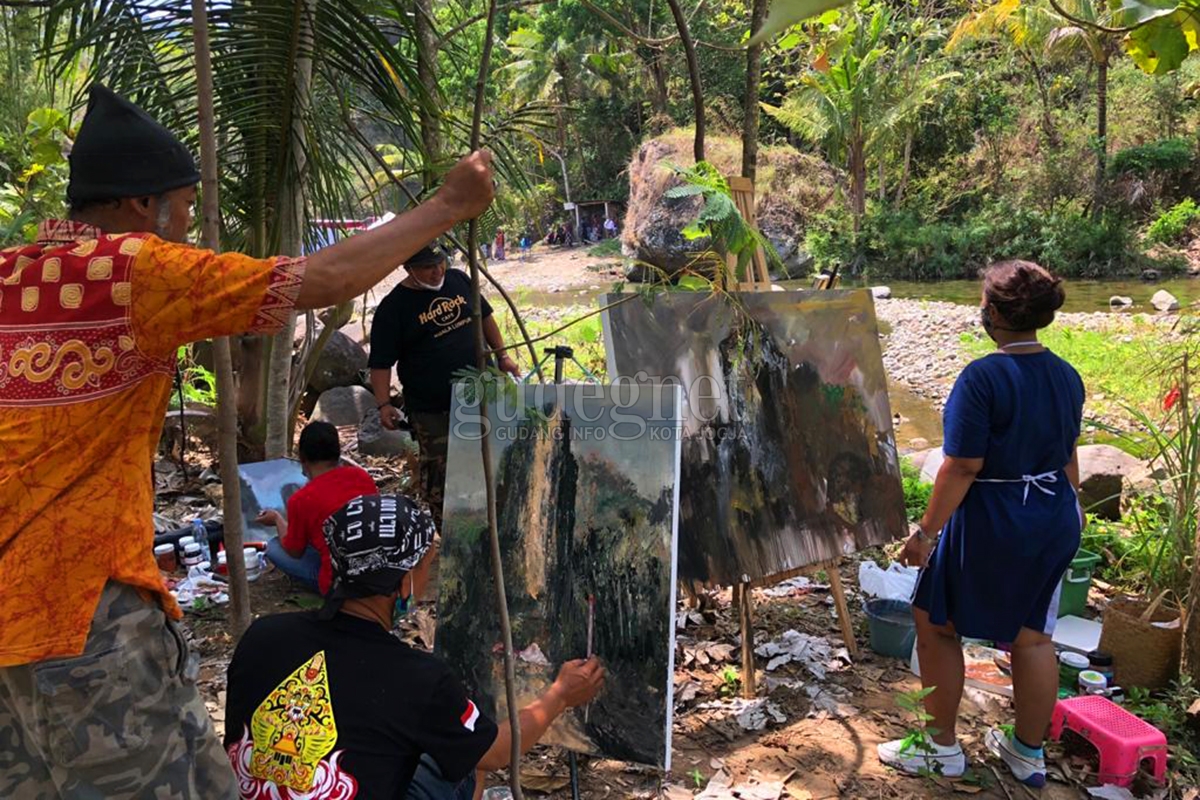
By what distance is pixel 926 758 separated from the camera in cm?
262

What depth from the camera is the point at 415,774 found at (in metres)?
1.74

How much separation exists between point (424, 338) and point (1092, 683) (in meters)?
2.91

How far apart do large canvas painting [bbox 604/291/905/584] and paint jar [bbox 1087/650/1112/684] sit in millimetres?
809

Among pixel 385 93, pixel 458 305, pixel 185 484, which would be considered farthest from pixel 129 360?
pixel 185 484

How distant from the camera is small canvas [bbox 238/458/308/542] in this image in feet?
13.9

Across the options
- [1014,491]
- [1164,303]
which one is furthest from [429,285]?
[1164,303]

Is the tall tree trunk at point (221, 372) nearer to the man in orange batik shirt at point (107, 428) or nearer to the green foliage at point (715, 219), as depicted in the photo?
the man in orange batik shirt at point (107, 428)

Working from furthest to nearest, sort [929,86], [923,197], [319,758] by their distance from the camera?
1. [923,197]
2. [929,86]
3. [319,758]

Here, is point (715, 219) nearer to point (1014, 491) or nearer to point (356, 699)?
point (1014, 491)

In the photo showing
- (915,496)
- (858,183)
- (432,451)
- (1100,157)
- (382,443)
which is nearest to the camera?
(432,451)

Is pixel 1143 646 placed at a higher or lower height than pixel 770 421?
lower

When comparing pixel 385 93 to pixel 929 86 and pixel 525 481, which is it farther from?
pixel 929 86

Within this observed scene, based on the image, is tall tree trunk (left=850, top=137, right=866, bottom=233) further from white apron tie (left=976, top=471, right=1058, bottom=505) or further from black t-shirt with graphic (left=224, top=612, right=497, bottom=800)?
black t-shirt with graphic (left=224, top=612, right=497, bottom=800)

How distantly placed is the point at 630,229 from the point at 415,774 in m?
14.9
